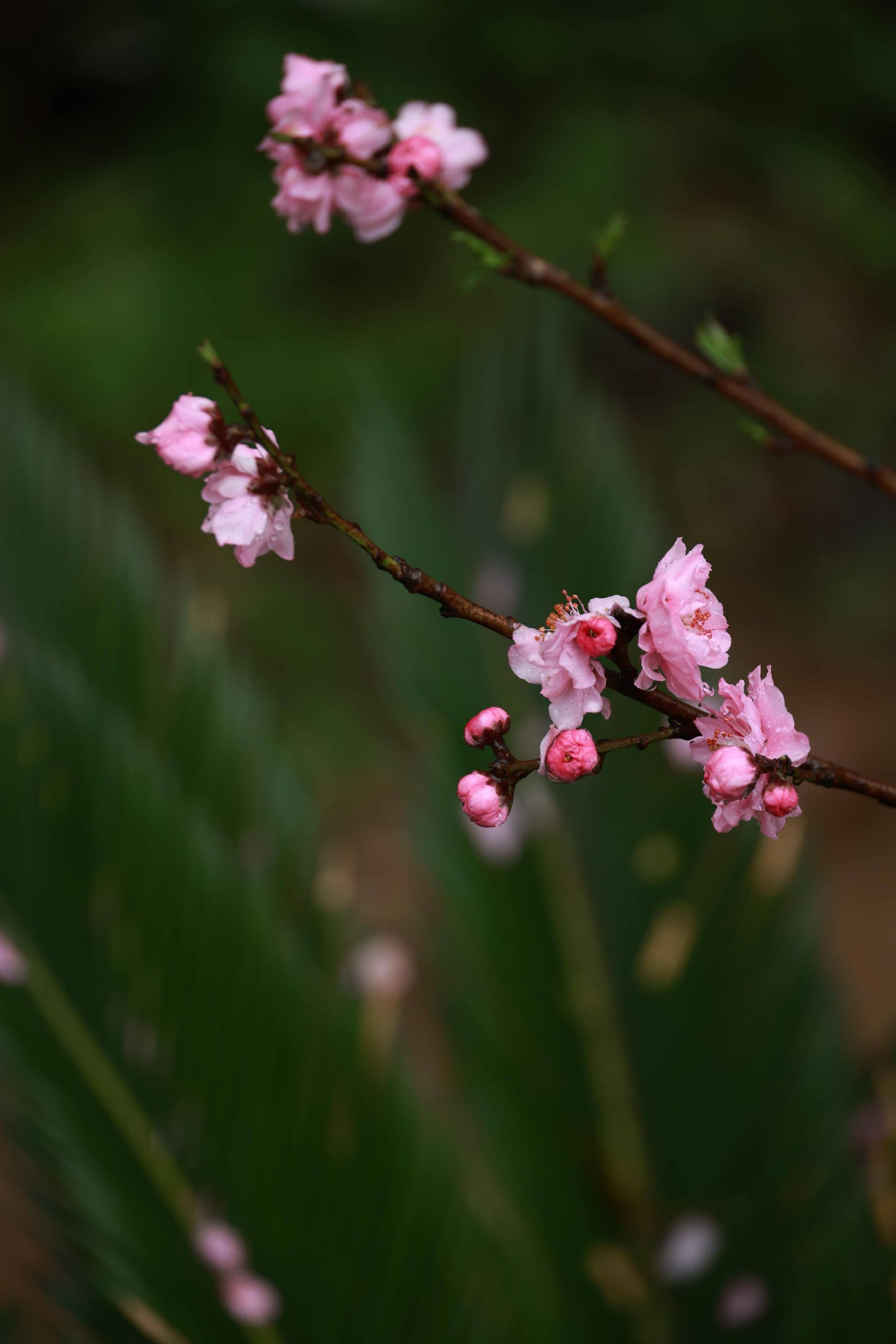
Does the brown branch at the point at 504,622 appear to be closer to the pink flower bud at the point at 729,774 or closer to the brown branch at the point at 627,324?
the pink flower bud at the point at 729,774

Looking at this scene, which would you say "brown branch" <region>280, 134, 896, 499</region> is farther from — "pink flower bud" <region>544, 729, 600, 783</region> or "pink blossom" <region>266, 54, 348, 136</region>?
"pink flower bud" <region>544, 729, 600, 783</region>

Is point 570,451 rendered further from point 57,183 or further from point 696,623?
point 57,183

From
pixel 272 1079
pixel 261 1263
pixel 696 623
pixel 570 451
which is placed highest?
pixel 570 451

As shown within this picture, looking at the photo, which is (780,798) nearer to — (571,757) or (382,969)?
(571,757)

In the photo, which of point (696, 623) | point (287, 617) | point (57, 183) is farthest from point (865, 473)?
point (57, 183)

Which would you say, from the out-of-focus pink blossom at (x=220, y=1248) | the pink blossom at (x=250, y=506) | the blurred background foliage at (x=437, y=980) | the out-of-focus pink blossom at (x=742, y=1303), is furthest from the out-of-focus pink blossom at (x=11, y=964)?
the out-of-focus pink blossom at (x=742, y=1303)

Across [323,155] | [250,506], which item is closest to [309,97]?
[323,155]

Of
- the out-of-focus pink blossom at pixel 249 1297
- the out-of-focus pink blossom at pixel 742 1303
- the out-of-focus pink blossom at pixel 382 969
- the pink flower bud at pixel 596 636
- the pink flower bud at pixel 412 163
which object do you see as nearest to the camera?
the pink flower bud at pixel 596 636
